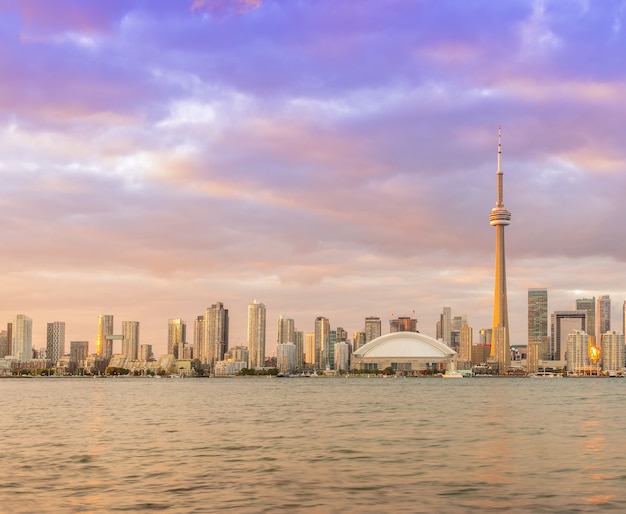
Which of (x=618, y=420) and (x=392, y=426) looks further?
(x=618, y=420)

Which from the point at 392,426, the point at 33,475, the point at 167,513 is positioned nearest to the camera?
the point at 167,513

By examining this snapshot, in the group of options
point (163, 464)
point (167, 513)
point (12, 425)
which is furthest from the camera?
point (12, 425)

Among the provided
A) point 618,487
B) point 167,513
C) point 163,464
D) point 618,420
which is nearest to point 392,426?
point 618,420

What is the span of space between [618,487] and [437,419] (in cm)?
4387

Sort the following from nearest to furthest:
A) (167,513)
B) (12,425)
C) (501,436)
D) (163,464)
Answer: (167,513) < (163,464) < (501,436) < (12,425)

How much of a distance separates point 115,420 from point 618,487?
5517 centimetres

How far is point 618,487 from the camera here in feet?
118

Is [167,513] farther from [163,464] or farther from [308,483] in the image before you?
[163,464]

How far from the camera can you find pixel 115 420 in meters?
80.5

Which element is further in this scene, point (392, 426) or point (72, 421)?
point (72, 421)

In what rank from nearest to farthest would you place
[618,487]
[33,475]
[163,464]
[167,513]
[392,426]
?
[167,513] < [618,487] < [33,475] < [163,464] < [392,426]

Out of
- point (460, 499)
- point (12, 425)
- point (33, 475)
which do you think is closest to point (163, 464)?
point (33, 475)

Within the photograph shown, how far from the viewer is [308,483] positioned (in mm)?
37312

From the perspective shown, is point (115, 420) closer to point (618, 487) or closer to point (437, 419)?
point (437, 419)
